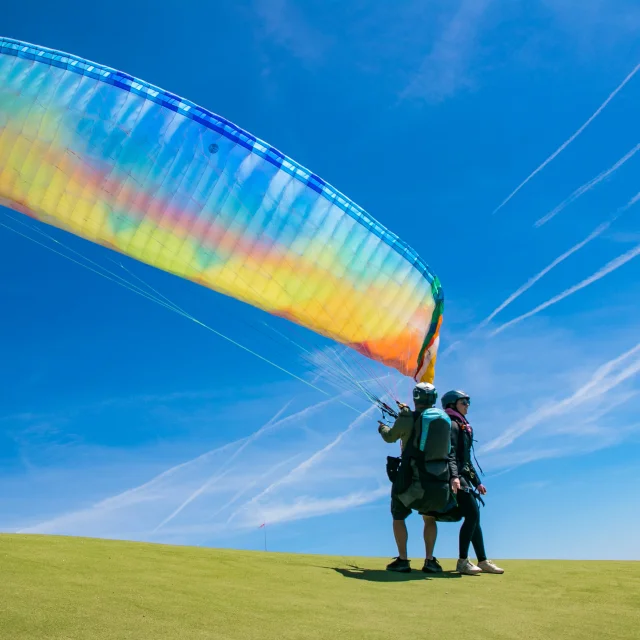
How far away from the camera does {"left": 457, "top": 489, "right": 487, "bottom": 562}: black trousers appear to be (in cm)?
927

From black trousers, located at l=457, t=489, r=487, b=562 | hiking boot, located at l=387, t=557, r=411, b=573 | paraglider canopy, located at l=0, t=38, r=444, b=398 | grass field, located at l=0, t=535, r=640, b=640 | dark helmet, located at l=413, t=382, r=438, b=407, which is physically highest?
paraglider canopy, located at l=0, t=38, r=444, b=398

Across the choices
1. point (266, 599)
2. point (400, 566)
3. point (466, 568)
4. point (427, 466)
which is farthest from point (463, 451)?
point (266, 599)

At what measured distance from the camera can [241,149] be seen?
33.1 ft

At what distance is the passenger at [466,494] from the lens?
30.4 feet

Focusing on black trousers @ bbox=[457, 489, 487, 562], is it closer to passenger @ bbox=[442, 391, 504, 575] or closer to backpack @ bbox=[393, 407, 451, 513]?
passenger @ bbox=[442, 391, 504, 575]

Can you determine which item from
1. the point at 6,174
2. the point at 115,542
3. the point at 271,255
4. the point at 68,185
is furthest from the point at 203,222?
the point at 115,542

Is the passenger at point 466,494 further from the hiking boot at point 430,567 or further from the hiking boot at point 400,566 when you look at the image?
the hiking boot at point 400,566

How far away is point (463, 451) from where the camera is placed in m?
9.50

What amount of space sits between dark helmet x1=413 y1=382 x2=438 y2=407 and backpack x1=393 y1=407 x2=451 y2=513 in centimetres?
25

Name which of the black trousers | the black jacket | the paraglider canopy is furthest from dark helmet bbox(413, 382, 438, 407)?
the paraglider canopy

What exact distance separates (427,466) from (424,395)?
97 centimetres

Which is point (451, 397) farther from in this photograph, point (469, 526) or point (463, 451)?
point (469, 526)

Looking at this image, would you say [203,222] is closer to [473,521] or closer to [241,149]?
[241,149]

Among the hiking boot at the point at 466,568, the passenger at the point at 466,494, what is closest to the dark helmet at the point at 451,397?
the passenger at the point at 466,494
